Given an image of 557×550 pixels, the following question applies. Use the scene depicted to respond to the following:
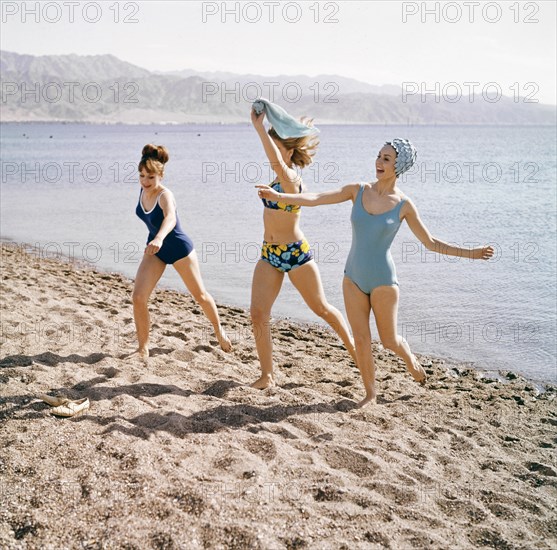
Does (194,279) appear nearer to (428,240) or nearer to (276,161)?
(276,161)

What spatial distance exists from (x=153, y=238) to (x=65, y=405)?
1.75 metres

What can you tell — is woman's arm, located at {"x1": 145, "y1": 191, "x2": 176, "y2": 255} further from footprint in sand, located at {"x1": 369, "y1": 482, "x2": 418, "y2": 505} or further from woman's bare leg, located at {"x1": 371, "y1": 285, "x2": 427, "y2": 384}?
footprint in sand, located at {"x1": 369, "y1": 482, "x2": 418, "y2": 505}

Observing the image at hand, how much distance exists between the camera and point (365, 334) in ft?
17.4

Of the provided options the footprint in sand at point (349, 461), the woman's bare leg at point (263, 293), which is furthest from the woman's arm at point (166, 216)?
the footprint in sand at point (349, 461)

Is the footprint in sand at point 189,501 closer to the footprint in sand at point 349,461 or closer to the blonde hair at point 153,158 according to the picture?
the footprint in sand at point 349,461

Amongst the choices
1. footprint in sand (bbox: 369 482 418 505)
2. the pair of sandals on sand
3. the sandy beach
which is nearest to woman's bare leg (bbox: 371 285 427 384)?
the sandy beach

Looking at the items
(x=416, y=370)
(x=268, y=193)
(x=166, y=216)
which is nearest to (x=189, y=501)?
(x=268, y=193)

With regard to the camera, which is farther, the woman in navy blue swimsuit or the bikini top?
the woman in navy blue swimsuit

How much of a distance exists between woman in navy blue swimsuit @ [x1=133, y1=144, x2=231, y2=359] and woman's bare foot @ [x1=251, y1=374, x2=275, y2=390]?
42.6 inches

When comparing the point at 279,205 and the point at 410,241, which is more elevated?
the point at 279,205

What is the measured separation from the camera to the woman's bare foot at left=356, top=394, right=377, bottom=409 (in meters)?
5.41

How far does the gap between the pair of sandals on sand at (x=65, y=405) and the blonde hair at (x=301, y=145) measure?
2554 millimetres

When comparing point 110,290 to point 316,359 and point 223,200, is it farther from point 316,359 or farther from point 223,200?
point 223,200

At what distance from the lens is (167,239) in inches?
241
